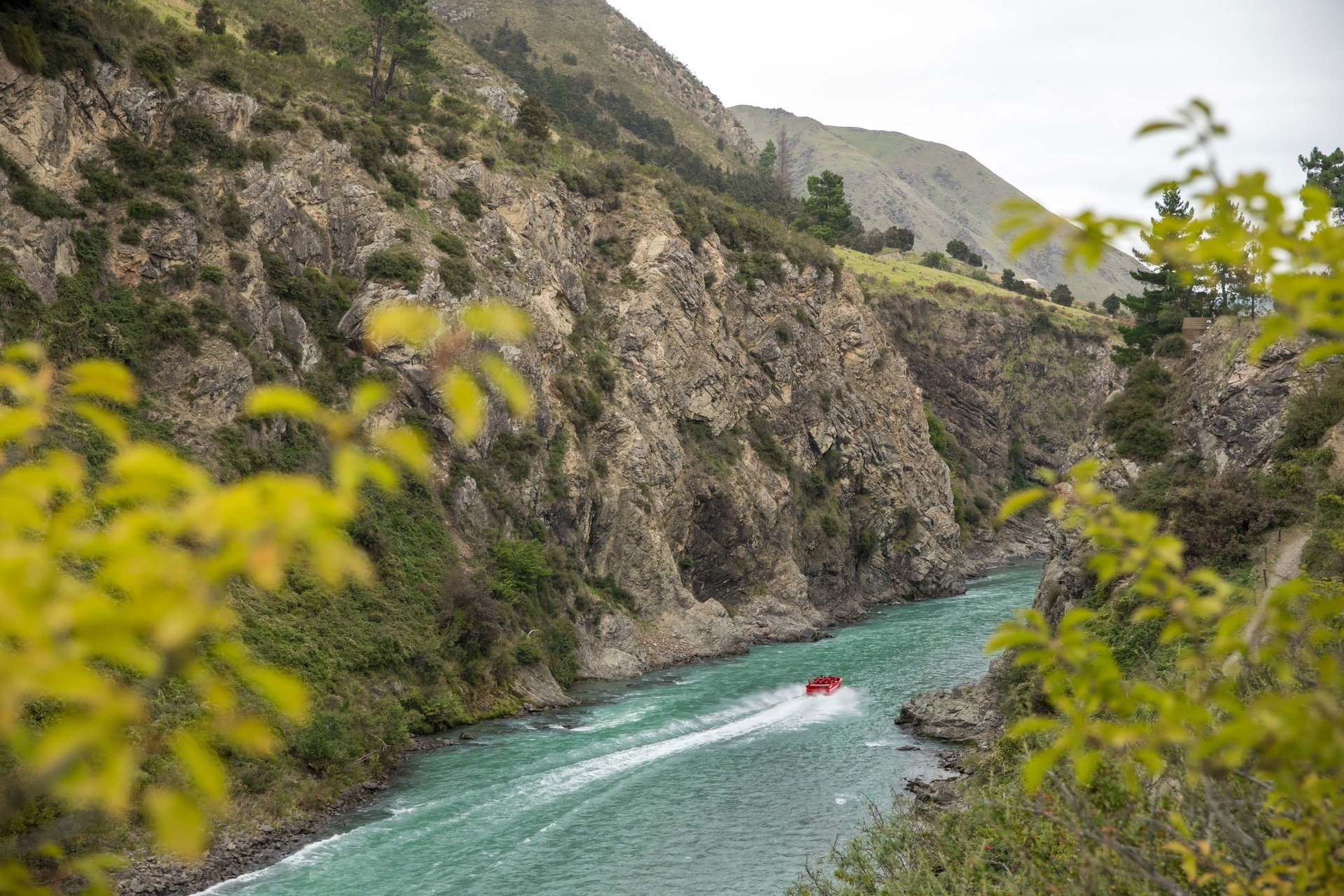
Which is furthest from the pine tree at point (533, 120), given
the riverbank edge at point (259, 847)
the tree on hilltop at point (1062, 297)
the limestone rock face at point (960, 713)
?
the tree on hilltop at point (1062, 297)

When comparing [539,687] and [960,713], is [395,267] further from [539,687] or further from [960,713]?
[960,713]

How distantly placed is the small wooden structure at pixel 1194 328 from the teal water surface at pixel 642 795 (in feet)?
57.1

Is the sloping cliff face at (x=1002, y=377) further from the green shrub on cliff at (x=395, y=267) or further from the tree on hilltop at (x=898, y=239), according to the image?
the green shrub on cliff at (x=395, y=267)

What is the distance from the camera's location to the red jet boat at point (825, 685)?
119 feet

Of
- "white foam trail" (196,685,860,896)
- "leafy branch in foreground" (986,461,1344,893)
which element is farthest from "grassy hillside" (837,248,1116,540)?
"leafy branch in foreground" (986,461,1344,893)

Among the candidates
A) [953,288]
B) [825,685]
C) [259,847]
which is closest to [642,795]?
[259,847]

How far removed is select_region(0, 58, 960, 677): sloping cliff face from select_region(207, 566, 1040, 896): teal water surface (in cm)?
873

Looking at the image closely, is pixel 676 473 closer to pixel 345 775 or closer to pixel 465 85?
pixel 345 775

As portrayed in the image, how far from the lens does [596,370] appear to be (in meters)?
49.2

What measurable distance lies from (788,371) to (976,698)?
115 feet

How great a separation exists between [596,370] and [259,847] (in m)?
33.6

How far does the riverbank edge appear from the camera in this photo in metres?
16.5

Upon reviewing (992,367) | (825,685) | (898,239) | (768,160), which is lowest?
(825,685)

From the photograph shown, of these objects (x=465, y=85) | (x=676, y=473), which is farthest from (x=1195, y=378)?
(x=465, y=85)
